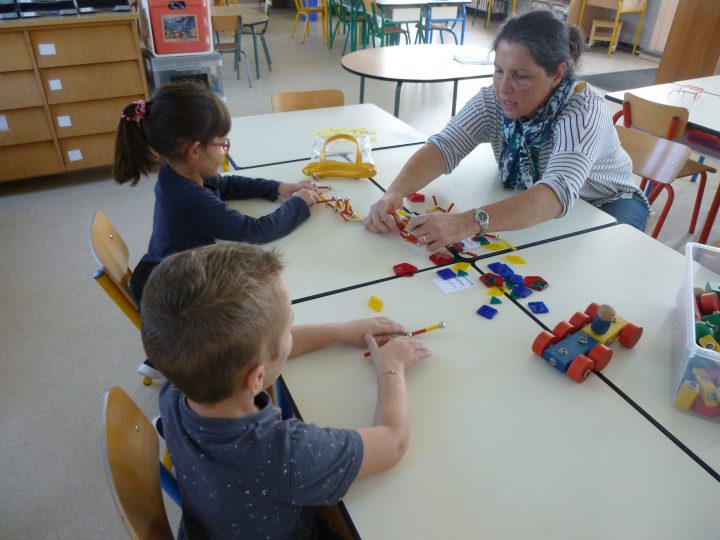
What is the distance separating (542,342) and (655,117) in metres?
2.07

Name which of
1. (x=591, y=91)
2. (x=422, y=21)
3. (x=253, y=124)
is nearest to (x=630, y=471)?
(x=591, y=91)

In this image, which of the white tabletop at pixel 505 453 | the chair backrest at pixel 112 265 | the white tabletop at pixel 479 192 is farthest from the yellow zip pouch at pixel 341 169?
the white tabletop at pixel 505 453

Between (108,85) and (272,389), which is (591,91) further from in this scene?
(108,85)

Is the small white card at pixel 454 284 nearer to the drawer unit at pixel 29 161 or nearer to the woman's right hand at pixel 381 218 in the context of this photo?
the woman's right hand at pixel 381 218

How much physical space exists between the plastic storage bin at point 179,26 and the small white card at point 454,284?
9.07 ft

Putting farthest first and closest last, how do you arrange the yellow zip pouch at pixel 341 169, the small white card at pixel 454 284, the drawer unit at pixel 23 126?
1. the drawer unit at pixel 23 126
2. the yellow zip pouch at pixel 341 169
3. the small white card at pixel 454 284

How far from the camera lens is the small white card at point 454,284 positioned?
1295 millimetres

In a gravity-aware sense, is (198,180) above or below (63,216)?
above

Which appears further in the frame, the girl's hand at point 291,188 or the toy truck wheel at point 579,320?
the girl's hand at point 291,188

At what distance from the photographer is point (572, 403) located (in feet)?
3.24

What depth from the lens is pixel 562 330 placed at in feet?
3.59

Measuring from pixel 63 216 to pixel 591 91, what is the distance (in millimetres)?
2907

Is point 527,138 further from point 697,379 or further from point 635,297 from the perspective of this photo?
point 697,379

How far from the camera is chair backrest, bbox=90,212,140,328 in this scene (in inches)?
54.6
